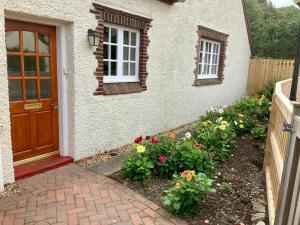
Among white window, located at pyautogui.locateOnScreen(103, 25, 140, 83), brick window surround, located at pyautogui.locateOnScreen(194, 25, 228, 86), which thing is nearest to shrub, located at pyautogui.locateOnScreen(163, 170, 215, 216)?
white window, located at pyautogui.locateOnScreen(103, 25, 140, 83)

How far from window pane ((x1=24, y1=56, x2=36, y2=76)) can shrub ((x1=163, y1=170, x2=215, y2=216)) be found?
2826 mm

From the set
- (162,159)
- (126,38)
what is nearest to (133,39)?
(126,38)

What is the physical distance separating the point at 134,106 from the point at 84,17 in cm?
224

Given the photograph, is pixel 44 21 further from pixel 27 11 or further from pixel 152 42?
pixel 152 42

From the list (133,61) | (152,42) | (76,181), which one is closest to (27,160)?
(76,181)

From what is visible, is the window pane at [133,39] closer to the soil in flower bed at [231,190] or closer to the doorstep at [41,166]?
the doorstep at [41,166]

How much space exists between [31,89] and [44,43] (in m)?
0.79

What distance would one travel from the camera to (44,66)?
4438 mm

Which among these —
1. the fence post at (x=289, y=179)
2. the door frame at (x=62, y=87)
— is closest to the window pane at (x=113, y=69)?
the door frame at (x=62, y=87)

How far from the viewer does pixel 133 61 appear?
6105mm

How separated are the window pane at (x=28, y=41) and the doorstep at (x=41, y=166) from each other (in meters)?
1.84

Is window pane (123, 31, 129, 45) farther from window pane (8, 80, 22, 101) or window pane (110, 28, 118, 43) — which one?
window pane (8, 80, 22, 101)

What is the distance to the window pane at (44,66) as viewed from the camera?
4393 mm

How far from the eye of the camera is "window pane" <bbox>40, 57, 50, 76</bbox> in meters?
4.39
